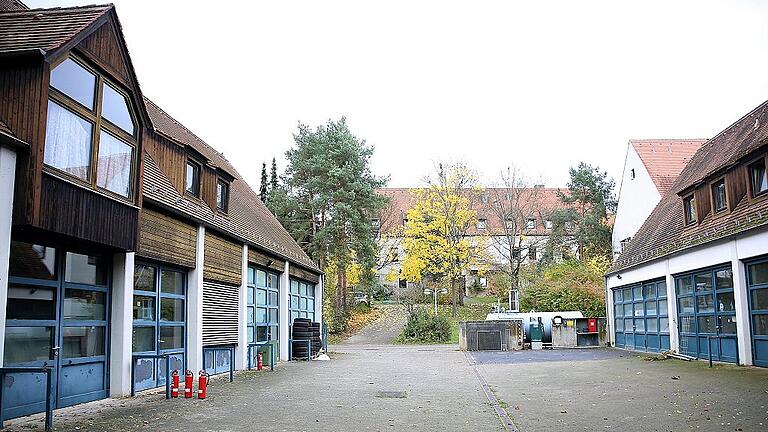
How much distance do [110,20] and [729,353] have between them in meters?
17.1

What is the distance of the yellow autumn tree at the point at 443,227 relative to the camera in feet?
156

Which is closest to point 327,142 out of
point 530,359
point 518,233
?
point 518,233

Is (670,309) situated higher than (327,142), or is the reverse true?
(327,142)

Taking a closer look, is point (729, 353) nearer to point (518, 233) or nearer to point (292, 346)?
point (292, 346)

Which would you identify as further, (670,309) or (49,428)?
(670,309)

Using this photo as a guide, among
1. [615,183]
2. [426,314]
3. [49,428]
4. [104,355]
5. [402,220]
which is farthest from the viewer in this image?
[402,220]

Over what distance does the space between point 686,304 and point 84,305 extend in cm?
1797

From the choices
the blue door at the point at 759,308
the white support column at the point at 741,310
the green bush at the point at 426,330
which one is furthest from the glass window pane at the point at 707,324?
the green bush at the point at 426,330

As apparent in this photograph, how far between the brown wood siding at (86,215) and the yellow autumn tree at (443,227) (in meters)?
35.6

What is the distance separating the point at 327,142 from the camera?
4475 centimetres

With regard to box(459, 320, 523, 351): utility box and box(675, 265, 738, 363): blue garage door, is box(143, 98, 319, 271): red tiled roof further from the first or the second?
box(675, 265, 738, 363): blue garage door

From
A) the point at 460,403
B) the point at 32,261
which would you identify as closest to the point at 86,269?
the point at 32,261

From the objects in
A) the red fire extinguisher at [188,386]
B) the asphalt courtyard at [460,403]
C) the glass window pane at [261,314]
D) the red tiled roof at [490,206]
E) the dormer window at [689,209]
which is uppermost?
the red tiled roof at [490,206]

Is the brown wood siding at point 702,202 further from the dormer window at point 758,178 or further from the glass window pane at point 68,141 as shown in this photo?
the glass window pane at point 68,141
